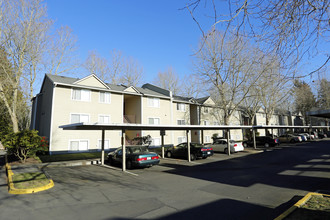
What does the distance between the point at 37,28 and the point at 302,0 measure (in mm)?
24010

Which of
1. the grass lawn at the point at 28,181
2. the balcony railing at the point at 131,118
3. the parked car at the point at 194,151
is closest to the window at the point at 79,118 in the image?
the balcony railing at the point at 131,118

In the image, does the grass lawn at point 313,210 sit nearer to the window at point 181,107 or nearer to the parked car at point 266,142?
the window at point 181,107

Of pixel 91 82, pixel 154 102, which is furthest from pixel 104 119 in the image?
pixel 154 102

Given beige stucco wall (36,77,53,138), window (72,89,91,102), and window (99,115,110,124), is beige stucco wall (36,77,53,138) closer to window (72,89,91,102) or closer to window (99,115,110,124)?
window (72,89,91,102)

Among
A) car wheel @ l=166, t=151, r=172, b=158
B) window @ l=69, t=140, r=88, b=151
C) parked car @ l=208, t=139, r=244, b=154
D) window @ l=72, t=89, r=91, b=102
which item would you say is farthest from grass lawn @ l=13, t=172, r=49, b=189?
parked car @ l=208, t=139, r=244, b=154

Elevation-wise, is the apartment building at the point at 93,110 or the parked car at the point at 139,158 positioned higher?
the apartment building at the point at 93,110

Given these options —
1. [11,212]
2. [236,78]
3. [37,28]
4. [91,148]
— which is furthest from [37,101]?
[236,78]

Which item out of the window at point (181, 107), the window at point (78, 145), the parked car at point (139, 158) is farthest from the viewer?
the window at point (181, 107)

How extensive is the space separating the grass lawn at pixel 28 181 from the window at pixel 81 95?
11444 mm

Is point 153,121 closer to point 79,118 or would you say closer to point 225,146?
point 79,118

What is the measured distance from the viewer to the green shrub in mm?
13250

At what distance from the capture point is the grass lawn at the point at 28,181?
7638 millimetres

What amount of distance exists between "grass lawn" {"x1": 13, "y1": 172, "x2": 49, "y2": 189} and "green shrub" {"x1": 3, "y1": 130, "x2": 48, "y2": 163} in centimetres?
488

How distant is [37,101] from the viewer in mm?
23531
